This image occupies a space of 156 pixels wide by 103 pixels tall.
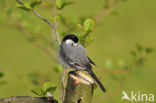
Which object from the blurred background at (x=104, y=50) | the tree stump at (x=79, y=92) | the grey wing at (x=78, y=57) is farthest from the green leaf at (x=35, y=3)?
the blurred background at (x=104, y=50)

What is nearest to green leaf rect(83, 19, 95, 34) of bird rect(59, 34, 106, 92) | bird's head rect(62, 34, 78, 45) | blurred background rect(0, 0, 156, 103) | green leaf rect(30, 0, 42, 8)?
bird's head rect(62, 34, 78, 45)

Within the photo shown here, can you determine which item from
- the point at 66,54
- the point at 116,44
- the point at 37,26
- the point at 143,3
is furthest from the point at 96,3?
the point at 66,54

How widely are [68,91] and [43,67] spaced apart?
6402 mm

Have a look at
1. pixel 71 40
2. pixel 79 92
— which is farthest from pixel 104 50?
pixel 79 92

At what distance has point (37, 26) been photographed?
15.4ft

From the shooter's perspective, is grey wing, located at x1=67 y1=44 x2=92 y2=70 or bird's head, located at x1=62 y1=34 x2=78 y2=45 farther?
grey wing, located at x1=67 y1=44 x2=92 y2=70

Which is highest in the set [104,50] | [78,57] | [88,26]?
[104,50]

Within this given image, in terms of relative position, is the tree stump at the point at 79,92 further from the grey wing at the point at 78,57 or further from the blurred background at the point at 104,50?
the blurred background at the point at 104,50

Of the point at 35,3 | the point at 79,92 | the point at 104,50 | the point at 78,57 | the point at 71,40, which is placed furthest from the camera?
the point at 104,50

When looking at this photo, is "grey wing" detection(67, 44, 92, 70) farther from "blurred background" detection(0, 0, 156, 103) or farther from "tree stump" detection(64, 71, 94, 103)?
"blurred background" detection(0, 0, 156, 103)

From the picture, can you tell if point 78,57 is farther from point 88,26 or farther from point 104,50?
point 104,50

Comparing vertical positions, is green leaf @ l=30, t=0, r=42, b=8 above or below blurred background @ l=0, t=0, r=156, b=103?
below

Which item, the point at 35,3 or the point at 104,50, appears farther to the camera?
the point at 104,50

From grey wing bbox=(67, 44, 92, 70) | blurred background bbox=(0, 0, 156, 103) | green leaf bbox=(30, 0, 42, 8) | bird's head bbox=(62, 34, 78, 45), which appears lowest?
grey wing bbox=(67, 44, 92, 70)
